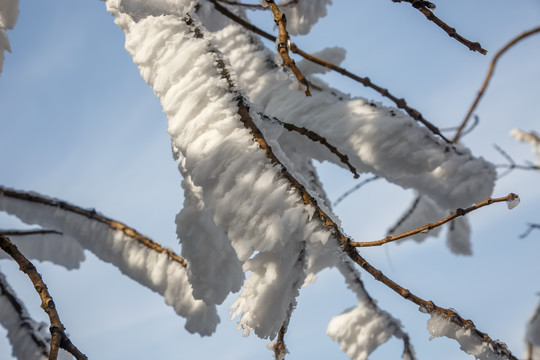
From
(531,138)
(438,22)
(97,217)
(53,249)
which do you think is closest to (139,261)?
(97,217)

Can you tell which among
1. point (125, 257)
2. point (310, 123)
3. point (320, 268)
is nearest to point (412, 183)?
point (310, 123)

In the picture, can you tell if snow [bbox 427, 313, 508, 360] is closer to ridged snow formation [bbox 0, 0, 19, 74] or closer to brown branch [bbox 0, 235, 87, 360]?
brown branch [bbox 0, 235, 87, 360]

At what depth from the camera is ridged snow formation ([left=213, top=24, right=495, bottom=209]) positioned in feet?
3.11

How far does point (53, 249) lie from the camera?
53.3 inches

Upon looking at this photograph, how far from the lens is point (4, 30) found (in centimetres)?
95

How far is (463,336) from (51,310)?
1.55ft

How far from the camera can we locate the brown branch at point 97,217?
1086mm

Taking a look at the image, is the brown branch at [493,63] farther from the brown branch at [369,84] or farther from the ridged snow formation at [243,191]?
the ridged snow formation at [243,191]

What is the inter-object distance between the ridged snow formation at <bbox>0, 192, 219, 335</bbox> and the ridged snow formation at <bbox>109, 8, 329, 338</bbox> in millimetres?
507

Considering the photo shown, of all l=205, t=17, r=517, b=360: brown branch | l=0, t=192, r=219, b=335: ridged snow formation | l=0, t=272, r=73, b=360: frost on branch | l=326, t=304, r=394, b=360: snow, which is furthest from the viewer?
l=326, t=304, r=394, b=360: snow

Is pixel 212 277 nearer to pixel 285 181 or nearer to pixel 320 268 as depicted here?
pixel 285 181

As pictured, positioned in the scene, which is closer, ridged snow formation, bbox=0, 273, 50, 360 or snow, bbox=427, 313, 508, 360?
snow, bbox=427, 313, 508, 360

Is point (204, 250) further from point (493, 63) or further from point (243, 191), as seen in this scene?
point (493, 63)

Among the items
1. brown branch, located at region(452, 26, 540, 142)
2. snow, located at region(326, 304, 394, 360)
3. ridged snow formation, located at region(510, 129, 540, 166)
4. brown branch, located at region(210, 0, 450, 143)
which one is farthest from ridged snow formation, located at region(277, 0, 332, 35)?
ridged snow formation, located at region(510, 129, 540, 166)
